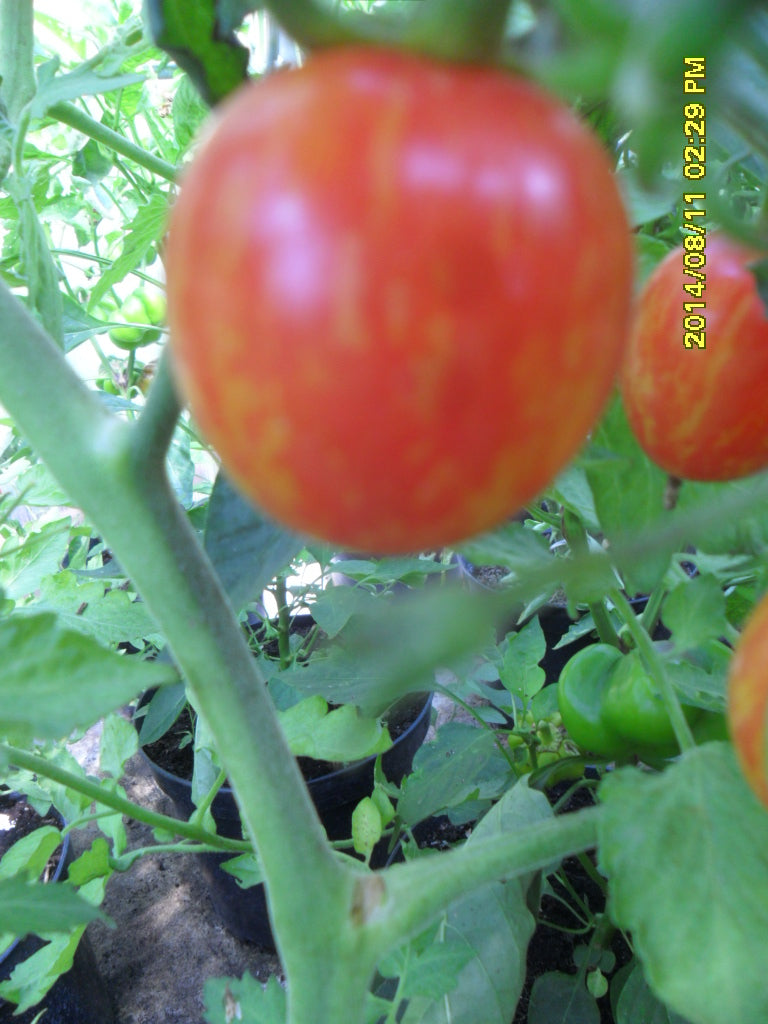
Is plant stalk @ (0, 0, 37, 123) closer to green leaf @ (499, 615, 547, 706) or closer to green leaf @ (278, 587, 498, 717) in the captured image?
green leaf @ (278, 587, 498, 717)

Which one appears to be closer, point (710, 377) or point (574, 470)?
point (710, 377)

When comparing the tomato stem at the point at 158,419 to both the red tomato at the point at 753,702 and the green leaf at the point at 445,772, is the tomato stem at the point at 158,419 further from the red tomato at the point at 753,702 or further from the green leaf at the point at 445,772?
the green leaf at the point at 445,772

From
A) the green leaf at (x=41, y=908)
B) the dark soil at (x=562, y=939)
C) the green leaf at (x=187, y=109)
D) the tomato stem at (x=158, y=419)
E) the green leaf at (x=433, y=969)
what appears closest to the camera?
the tomato stem at (x=158, y=419)

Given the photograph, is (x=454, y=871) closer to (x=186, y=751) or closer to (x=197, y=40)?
(x=197, y=40)

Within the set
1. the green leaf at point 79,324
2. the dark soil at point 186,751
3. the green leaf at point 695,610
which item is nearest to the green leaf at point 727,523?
the green leaf at point 695,610

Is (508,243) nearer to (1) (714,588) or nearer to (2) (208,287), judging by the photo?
(2) (208,287)

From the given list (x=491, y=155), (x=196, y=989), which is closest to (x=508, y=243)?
(x=491, y=155)
